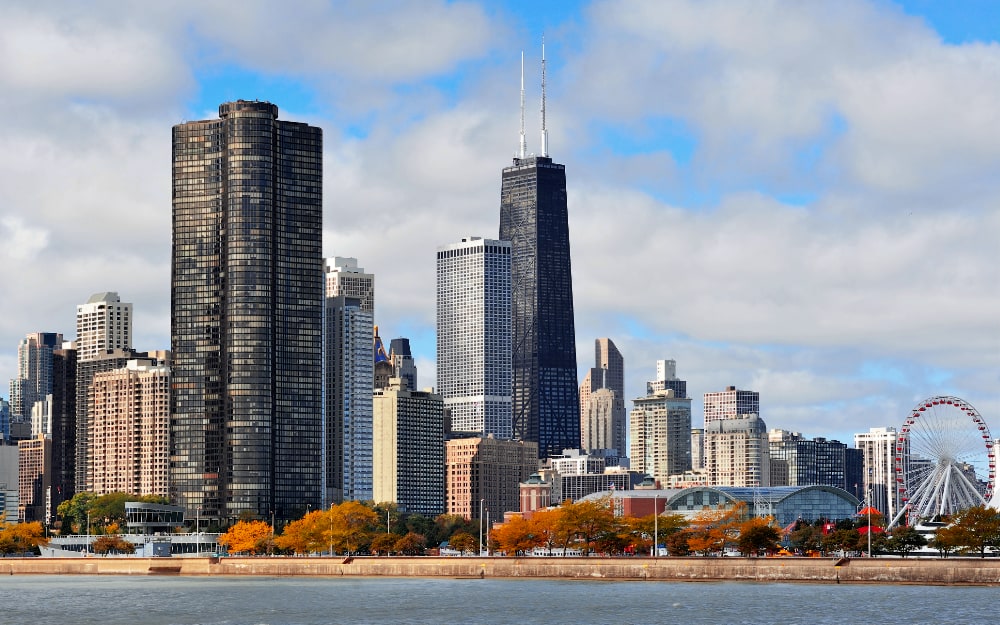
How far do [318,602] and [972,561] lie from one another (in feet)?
248

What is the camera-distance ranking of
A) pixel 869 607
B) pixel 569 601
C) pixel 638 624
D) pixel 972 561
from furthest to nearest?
pixel 972 561, pixel 569 601, pixel 869 607, pixel 638 624

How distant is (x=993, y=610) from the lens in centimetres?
15762

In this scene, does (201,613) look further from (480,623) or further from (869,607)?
(869,607)

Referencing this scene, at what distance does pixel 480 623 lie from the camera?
155125 millimetres

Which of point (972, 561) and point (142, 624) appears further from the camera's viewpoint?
point (972, 561)

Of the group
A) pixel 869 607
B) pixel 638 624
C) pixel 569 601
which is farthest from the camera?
pixel 569 601

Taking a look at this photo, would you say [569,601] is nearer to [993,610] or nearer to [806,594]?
[806,594]

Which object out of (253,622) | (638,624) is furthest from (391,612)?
(638,624)

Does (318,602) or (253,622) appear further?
(318,602)

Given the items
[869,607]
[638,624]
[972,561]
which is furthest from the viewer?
[972,561]

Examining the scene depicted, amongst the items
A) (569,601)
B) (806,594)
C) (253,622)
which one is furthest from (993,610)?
(253,622)

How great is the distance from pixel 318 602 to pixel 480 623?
38180 millimetres

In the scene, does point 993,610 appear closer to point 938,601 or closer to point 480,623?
point 938,601

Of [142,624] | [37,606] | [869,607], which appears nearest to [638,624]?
[869,607]
